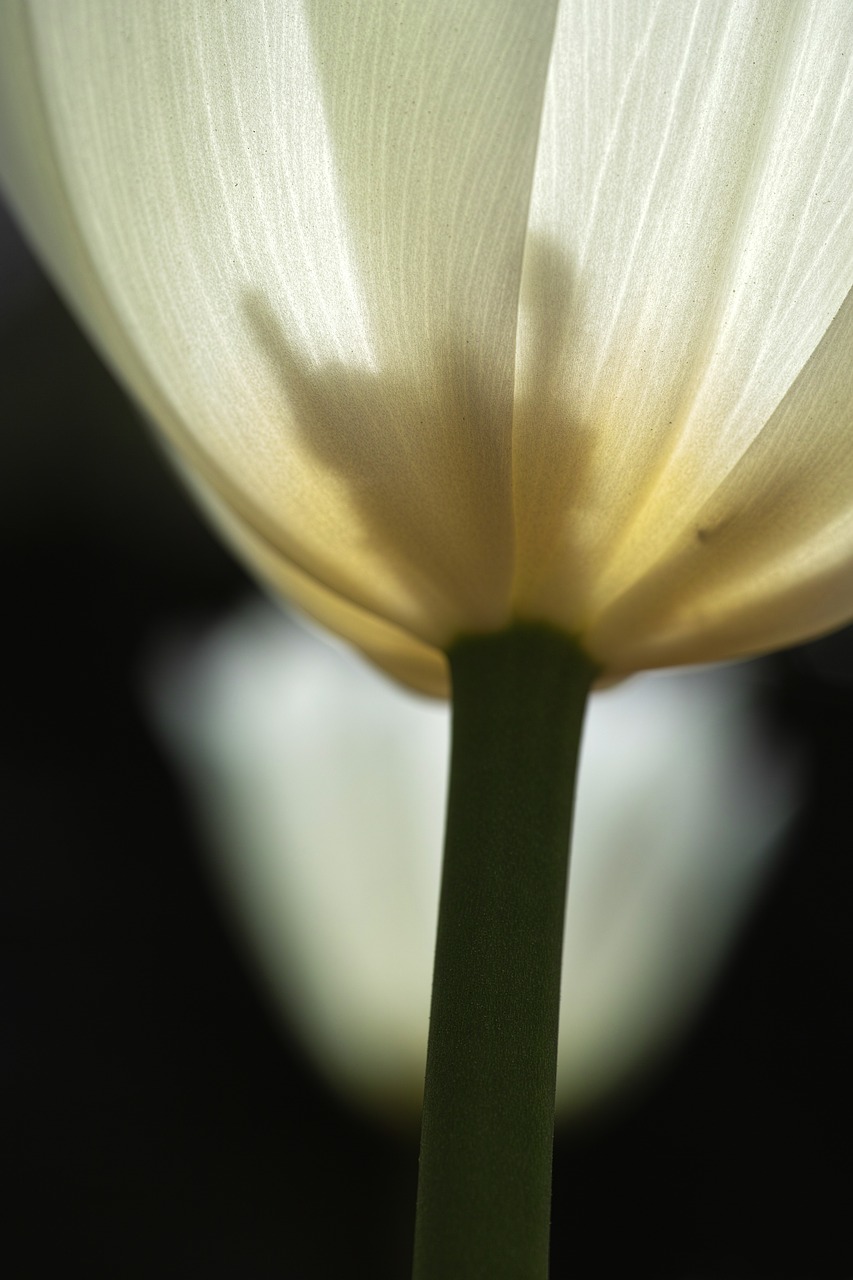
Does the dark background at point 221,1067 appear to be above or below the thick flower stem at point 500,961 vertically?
below

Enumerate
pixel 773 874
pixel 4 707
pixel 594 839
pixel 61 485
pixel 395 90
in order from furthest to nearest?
pixel 61 485 → pixel 4 707 → pixel 773 874 → pixel 594 839 → pixel 395 90

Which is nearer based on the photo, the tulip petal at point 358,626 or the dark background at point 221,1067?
the tulip petal at point 358,626

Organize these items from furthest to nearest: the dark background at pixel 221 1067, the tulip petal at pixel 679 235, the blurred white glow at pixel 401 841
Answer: the dark background at pixel 221 1067
the blurred white glow at pixel 401 841
the tulip petal at pixel 679 235

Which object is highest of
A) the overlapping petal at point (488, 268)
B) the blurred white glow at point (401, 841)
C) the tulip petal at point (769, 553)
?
the overlapping petal at point (488, 268)

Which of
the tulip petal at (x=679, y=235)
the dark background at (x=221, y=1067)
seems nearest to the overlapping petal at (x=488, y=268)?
the tulip petal at (x=679, y=235)

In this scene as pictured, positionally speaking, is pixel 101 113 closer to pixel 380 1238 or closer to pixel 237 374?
pixel 237 374

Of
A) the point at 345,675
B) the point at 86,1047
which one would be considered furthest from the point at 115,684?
the point at 345,675

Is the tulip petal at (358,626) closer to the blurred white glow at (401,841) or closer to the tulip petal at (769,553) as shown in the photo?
the tulip petal at (769,553)

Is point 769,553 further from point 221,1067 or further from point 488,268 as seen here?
point 221,1067
